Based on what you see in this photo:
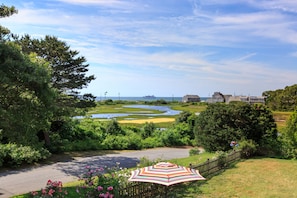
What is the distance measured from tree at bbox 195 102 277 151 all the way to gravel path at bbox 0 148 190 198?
13.5ft

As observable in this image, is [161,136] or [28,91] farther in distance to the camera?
[161,136]

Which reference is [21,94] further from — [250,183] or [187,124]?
[187,124]

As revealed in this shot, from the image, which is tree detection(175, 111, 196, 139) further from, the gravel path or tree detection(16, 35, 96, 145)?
tree detection(16, 35, 96, 145)

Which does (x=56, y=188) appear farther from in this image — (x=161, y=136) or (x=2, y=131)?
(x=161, y=136)

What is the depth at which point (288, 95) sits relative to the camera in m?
80.2

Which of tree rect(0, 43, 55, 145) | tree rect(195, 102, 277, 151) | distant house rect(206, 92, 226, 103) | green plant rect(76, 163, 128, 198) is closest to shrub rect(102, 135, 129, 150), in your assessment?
tree rect(195, 102, 277, 151)

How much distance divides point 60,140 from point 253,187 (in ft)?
53.8

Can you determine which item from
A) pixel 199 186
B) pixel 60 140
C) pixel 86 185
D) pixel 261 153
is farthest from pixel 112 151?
pixel 86 185

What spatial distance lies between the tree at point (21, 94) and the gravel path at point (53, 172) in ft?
13.5

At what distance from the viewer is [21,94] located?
8.66m

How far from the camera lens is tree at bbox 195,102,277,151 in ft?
63.6

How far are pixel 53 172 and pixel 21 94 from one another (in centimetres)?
872

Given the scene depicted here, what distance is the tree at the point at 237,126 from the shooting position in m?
19.4

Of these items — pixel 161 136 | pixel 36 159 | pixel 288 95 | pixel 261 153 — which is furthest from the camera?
pixel 288 95
